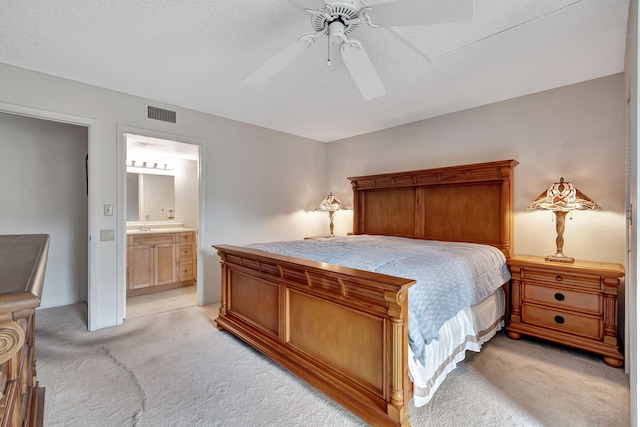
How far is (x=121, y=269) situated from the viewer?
321 cm

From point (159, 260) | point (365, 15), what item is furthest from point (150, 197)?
point (365, 15)

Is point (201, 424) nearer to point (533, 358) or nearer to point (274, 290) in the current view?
point (274, 290)

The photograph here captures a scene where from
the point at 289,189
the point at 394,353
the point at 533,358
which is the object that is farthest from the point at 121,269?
the point at 533,358

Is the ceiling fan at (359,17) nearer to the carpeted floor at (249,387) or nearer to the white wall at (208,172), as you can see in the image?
the white wall at (208,172)

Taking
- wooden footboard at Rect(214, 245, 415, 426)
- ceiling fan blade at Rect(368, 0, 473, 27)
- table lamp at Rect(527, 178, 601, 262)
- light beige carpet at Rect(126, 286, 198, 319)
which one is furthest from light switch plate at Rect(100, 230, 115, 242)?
table lamp at Rect(527, 178, 601, 262)

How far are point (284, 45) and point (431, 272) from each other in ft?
6.61

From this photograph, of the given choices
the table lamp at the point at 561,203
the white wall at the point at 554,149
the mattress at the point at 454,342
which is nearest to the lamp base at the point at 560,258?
the table lamp at the point at 561,203

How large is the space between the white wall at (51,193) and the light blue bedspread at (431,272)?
2788mm

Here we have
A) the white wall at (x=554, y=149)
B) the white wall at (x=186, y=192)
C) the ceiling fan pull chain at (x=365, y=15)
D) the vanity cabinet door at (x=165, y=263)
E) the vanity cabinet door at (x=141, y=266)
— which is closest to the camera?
the ceiling fan pull chain at (x=365, y=15)

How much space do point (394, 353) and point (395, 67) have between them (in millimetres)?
2269

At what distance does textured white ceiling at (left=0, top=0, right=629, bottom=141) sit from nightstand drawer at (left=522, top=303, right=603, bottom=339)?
2.15m

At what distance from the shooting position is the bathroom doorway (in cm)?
394

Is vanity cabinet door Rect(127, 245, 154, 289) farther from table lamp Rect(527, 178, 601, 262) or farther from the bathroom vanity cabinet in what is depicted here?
table lamp Rect(527, 178, 601, 262)

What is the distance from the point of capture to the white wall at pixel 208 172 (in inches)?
114
